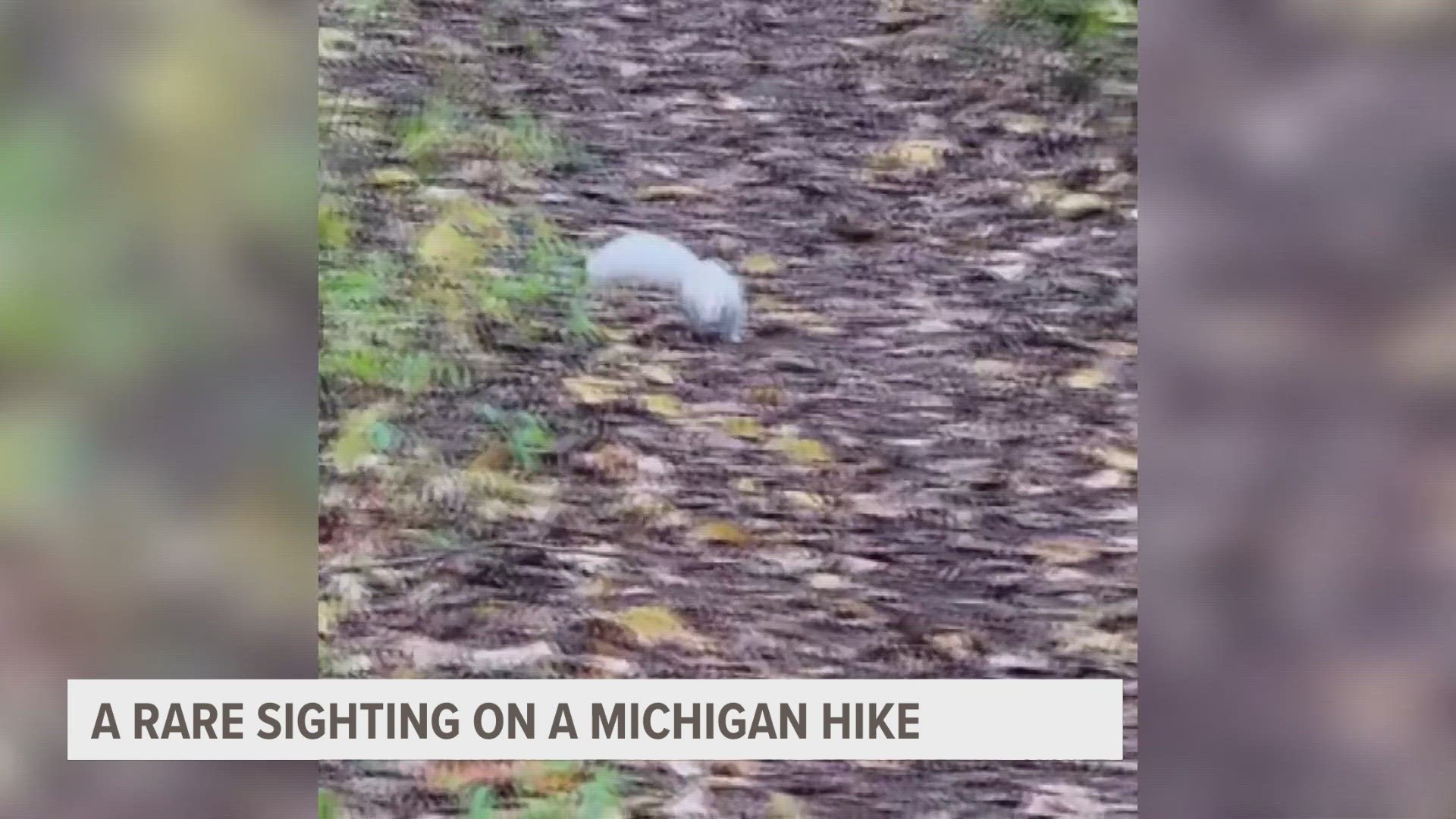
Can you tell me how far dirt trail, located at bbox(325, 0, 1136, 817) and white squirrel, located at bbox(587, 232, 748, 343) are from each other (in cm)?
2

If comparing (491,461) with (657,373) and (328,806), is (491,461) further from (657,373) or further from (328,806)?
(328,806)

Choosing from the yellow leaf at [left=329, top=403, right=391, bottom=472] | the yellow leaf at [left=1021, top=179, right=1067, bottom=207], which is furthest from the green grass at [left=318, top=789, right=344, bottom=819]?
the yellow leaf at [left=1021, top=179, right=1067, bottom=207]

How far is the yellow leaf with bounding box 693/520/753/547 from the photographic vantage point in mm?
1184

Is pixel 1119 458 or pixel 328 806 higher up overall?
pixel 1119 458

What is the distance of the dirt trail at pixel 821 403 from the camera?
3.76 feet

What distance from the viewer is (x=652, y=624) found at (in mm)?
1173

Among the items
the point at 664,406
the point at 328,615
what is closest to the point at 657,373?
the point at 664,406

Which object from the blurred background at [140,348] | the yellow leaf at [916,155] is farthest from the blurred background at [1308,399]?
the blurred background at [140,348]

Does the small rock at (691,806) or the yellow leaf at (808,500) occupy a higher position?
the yellow leaf at (808,500)

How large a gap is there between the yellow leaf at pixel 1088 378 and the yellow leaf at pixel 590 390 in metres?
0.44

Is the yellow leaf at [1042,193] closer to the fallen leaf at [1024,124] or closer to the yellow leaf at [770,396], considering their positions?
the fallen leaf at [1024,124]

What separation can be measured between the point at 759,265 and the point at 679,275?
0.26 ft

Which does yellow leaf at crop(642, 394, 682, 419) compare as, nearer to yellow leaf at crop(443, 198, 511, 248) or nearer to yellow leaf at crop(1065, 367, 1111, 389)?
yellow leaf at crop(443, 198, 511, 248)

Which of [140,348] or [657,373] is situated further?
[657,373]
